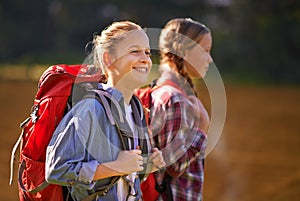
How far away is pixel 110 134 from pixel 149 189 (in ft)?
2.38

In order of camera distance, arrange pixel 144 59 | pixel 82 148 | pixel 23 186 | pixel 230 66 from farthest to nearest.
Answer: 1. pixel 230 66
2. pixel 144 59
3. pixel 23 186
4. pixel 82 148

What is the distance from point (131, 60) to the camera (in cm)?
247

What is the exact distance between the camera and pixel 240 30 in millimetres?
23609

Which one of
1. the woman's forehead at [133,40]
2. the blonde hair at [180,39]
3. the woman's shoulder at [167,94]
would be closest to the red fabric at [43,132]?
the woman's forehead at [133,40]

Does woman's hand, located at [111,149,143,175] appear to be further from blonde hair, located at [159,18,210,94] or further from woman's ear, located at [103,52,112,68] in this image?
blonde hair, located at [159,18,210,94]

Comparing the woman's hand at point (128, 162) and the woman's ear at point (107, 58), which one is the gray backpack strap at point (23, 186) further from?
the woman's ear at point (107, 58)

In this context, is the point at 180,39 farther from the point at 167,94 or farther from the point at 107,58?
the point at 107,58

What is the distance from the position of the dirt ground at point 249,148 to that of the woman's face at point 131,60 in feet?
13.6

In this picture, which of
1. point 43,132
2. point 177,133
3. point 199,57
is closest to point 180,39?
point 199,57

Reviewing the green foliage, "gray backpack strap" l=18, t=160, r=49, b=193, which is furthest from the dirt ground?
the green foliage

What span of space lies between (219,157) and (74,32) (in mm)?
18835

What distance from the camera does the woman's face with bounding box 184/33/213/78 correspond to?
10.7 ft

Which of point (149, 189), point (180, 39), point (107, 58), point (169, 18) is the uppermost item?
point (107, 58)

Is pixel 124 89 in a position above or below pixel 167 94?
above
